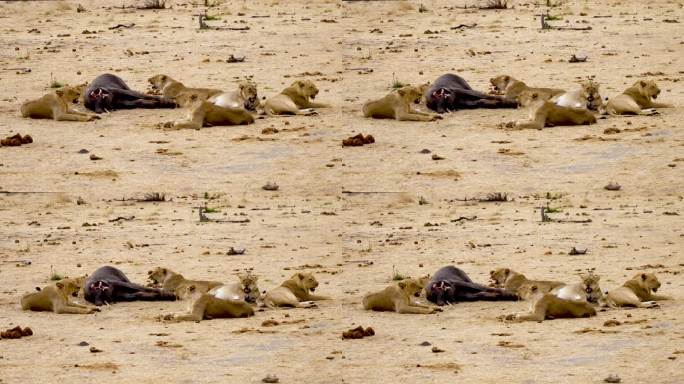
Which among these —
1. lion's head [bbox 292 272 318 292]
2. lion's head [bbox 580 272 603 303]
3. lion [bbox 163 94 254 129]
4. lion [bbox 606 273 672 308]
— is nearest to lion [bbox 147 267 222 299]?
lion's head [bbox 292 272 318 292]

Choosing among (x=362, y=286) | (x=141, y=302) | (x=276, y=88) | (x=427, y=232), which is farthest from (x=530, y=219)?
(x=276, y=88)

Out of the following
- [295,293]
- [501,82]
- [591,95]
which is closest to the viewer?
[295,293]

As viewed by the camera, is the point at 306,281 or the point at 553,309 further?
the point at 306,281

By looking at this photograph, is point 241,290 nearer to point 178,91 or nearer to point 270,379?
point 270,379

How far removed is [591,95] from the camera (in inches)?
1688

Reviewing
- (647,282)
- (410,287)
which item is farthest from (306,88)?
(647,282)

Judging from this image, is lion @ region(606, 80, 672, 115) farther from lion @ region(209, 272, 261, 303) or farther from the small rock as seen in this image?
the small rock

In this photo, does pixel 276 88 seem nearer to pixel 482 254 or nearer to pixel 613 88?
pixel 613 88

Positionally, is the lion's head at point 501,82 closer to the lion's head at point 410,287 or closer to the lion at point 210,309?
the lion's head at point 410,287

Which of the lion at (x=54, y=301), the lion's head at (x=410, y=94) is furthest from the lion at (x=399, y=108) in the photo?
the lion at (x=54, y=301)

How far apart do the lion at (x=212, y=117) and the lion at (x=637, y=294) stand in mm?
11494

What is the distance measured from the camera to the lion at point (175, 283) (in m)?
32.8

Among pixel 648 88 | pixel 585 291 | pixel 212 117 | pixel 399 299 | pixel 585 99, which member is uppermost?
pixel 648 88

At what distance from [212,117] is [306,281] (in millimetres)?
9963
